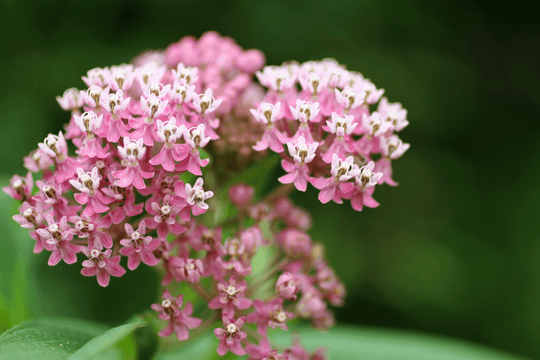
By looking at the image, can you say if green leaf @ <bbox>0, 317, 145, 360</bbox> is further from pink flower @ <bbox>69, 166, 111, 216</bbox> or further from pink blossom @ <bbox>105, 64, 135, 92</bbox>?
pink blossom @ <bbox>105, 64, 135, 92</bbox>

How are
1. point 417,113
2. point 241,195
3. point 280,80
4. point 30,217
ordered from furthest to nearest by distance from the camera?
point 417,113 → point 241,195 → point 280,80 → point 30,217

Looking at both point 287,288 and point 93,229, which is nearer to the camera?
point 93,229

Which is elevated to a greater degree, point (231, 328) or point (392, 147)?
point (392, 147)

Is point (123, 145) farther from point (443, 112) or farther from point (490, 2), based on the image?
point (490, 2)

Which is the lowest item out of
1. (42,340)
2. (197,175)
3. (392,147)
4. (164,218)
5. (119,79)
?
(42,340)

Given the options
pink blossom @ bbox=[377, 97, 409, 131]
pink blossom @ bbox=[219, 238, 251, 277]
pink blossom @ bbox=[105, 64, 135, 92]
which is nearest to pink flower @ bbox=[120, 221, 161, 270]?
pink blossom @ bbox=[219, 238, 251, 277]

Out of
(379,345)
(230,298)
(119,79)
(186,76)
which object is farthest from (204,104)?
(379,345)

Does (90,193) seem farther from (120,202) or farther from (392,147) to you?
(392,147)
